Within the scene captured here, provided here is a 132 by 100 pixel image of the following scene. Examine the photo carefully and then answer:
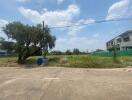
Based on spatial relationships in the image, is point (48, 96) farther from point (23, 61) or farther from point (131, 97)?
point (23, 61)

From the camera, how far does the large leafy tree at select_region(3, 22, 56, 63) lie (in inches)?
1229

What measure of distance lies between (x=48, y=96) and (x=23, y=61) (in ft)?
88.0

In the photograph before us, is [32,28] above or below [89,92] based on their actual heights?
above

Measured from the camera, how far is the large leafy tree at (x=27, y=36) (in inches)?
1229

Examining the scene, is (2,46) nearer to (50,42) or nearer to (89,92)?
(50,42)

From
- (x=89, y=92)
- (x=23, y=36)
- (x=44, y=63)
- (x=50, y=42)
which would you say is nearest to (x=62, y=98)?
(x=89, y=92)

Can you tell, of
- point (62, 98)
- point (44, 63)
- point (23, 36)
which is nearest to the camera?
point (62, 98)

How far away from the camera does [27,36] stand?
3145cm

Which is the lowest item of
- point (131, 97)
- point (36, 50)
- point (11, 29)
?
point (131, 97)

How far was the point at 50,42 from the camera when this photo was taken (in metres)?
34.4

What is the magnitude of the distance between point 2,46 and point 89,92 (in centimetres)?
2801

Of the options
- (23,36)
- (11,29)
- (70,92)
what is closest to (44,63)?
(23,36)

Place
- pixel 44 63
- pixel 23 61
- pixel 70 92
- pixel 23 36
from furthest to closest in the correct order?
pixel 23 61, pixel 23 36, pixel 44 63, pixel 70 92

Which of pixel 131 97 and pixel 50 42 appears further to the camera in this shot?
pixel 50 42
